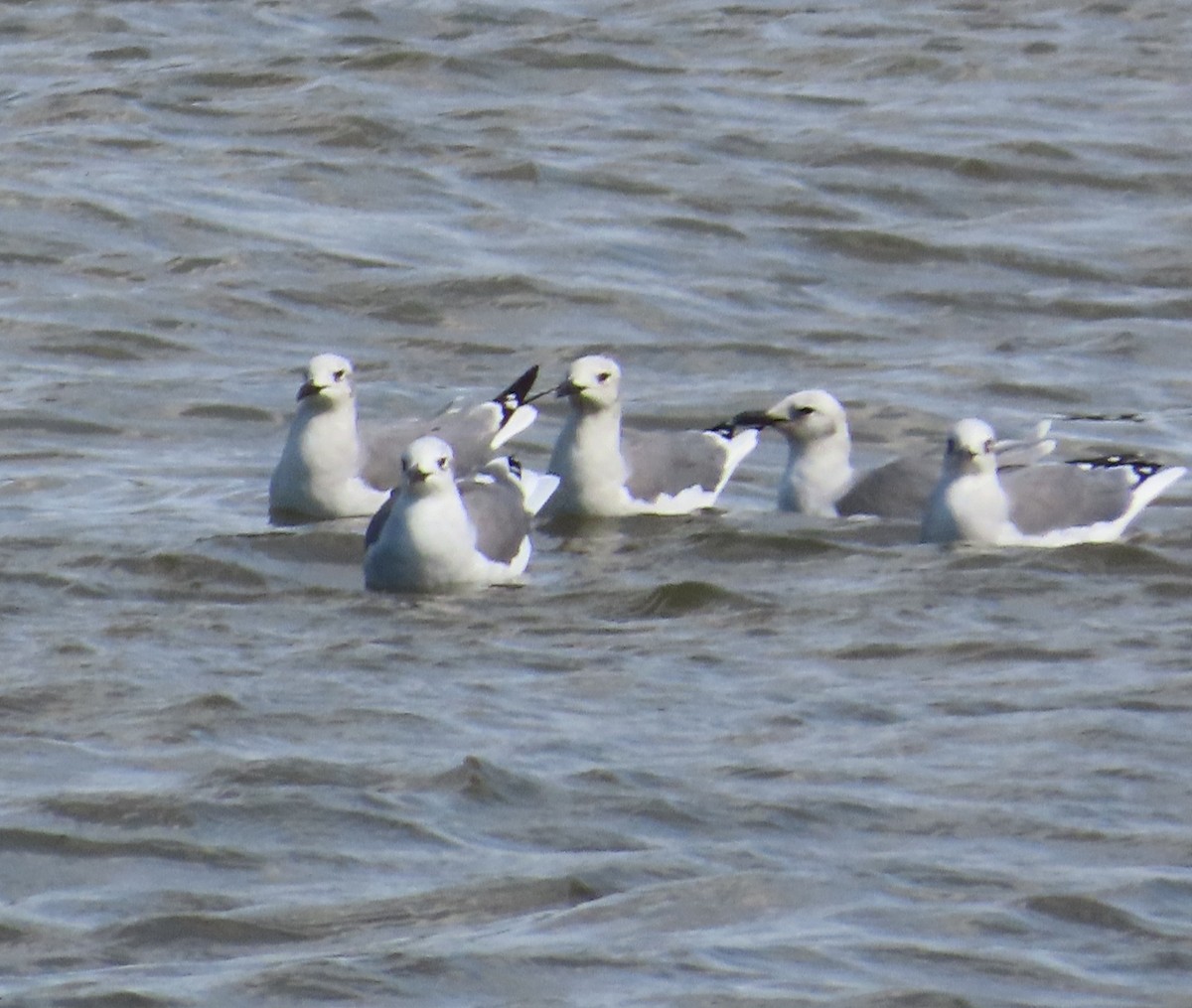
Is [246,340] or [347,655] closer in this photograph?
[347,655]

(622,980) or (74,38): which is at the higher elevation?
(74,38)

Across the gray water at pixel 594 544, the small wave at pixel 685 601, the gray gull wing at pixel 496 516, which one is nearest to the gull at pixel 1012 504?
the gray water at pixel 594 544

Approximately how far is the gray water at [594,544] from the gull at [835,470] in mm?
285

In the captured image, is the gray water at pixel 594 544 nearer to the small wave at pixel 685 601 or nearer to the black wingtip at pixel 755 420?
the small wave at pixel 685 601

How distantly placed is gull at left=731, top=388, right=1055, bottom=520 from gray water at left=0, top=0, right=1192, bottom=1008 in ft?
0.94

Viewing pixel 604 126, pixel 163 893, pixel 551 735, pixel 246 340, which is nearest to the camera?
pixel 163 893

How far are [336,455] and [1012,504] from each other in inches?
112

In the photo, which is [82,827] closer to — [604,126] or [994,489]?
[994,489]

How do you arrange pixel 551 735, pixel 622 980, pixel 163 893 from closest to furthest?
pixel 622 980
pixel 163 893
pixel 551 735

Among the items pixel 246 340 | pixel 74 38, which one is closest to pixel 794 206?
pixel 246 340

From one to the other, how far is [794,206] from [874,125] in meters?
2.19

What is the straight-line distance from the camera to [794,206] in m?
19.4

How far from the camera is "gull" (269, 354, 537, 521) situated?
13.5 metres

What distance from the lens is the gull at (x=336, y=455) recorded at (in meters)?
13.5
